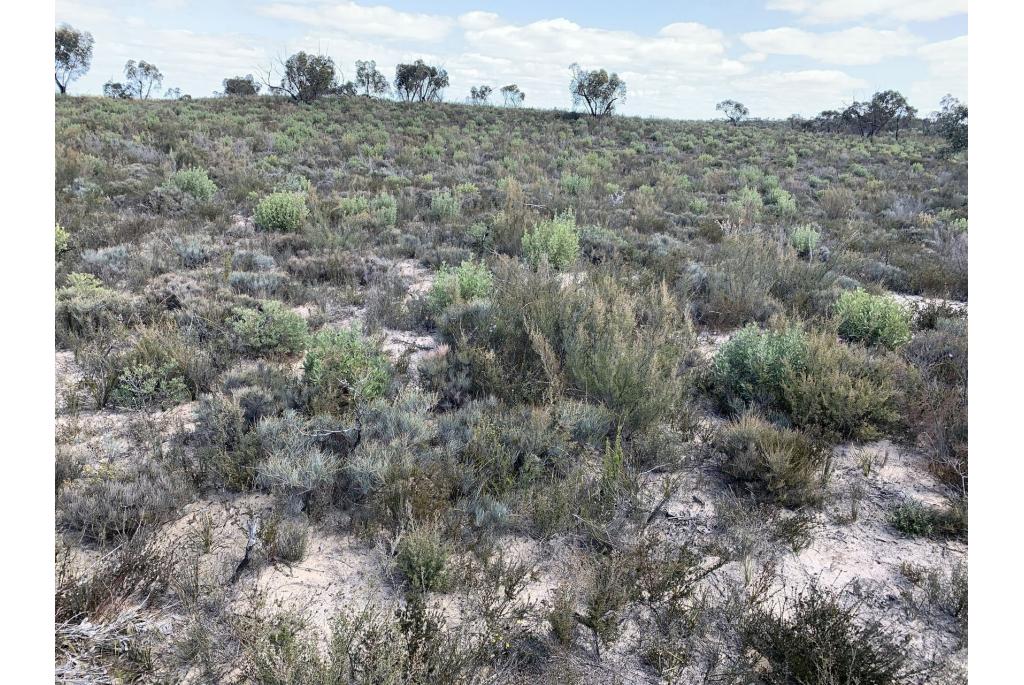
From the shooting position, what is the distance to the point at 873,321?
6047mm

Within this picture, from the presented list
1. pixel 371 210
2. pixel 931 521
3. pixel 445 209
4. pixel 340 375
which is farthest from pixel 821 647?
pixel 371 210

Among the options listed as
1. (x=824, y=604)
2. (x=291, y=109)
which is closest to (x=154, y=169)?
(x=824, y=604)

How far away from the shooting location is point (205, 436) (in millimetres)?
4121

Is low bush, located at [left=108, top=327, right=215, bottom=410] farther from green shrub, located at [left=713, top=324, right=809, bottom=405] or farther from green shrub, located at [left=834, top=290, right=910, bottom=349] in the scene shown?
green shrub, located at [left=834, top=290, right=910, bottom=349]

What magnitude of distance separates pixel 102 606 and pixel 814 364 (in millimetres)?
5186

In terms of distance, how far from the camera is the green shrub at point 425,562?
296 centimetres

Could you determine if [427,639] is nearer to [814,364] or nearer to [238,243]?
[814,364]

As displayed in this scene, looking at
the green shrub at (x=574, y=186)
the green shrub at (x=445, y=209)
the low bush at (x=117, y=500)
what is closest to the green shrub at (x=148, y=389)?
the low bush at (x=117, y=500)

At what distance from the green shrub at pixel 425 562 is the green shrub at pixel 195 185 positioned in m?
10.6

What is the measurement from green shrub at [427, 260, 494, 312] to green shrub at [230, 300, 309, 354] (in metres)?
1.56

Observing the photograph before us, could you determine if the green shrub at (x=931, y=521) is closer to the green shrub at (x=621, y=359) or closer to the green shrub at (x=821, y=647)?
the green shrub at (x=821, y=647)

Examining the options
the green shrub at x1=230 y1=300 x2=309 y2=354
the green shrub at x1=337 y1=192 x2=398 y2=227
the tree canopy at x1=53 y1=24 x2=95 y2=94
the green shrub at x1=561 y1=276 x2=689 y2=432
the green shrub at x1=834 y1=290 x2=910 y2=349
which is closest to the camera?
the green shrub at x1=561 y1=276 x2=689 y2=432

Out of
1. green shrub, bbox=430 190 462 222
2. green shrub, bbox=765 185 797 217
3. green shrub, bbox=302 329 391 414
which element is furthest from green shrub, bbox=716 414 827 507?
green shrub, bbox=765 185 797 217

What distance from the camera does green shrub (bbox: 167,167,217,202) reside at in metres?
11.2
